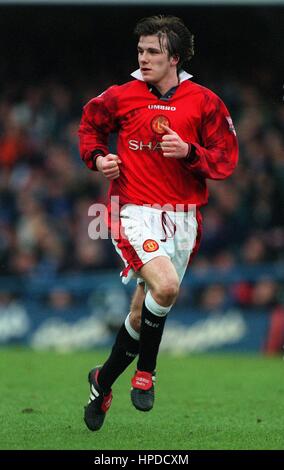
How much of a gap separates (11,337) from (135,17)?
6.62m

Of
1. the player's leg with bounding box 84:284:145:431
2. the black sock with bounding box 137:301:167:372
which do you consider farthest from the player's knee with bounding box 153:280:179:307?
the player's leg with bounding box 84:284:145:431

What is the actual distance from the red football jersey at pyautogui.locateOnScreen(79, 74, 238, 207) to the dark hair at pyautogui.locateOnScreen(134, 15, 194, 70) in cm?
22

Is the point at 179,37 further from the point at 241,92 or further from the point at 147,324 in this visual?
the point at 241,92

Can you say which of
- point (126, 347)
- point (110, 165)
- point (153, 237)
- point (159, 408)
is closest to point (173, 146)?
point (110, 165)

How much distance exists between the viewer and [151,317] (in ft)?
22.8

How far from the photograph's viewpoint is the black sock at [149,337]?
694 cm

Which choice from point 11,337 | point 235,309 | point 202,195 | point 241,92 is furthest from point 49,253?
point 202,195

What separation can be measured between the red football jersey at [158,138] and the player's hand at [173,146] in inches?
9.3

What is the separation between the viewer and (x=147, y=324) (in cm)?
695

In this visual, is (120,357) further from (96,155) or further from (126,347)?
(96,155)

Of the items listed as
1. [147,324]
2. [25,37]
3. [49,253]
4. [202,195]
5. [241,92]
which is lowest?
[147,324]

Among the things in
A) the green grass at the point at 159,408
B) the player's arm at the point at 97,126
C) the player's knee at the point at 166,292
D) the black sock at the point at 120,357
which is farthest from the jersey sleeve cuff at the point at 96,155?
the green grass at the point at 159,408

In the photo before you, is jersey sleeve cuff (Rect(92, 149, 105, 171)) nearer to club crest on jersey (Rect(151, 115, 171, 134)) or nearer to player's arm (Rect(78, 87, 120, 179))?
player's arm (Rect(78, 87, 120, 179))

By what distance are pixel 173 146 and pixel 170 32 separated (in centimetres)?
88
